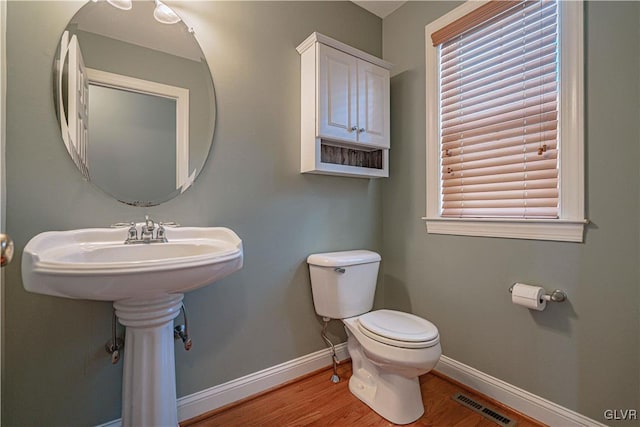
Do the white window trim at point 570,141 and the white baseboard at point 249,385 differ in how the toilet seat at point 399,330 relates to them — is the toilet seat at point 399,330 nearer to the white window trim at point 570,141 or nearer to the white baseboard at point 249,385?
the white baseboard at point 249,385

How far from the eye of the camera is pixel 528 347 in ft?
4.70

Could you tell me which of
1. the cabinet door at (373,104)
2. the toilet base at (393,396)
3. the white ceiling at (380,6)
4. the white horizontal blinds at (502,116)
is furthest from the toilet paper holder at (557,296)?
the white ceiling at (380,6)

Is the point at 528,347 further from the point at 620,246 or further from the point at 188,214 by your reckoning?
the point at 188,214

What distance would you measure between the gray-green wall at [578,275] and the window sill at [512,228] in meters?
0.04

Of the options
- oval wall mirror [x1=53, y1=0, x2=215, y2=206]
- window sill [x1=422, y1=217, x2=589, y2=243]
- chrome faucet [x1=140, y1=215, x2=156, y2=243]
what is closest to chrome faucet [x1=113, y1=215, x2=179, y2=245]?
chrome faucet [x1=140, y1=215, x2=156, y2=243]

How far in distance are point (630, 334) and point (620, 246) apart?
1.13 feet

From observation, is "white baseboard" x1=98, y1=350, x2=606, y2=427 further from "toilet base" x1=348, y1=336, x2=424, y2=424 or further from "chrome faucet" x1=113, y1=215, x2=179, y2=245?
"chrome faucet" x1=113, y1=215, x2=179, y2=245

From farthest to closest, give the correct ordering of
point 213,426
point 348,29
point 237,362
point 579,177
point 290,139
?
point 348,29, point 290,139, point 237,362, point 213,426, point 579,177

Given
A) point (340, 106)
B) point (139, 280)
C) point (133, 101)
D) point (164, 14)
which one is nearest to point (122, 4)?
point (164, 14)

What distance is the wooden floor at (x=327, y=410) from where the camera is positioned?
54.6 inches

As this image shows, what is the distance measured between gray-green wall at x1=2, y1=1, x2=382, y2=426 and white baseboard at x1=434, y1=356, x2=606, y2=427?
2.33 ft

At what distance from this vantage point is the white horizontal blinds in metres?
1.36

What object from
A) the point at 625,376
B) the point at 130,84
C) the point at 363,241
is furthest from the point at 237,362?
the point at 625,376

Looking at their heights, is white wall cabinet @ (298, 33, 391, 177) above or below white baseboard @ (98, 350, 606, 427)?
above
